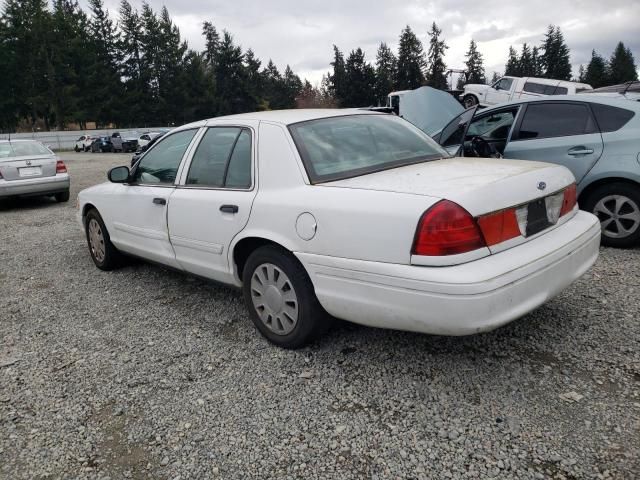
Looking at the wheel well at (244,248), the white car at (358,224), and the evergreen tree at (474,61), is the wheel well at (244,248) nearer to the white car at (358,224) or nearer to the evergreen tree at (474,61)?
the white car at (358,224)

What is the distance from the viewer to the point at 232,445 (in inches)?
87.2

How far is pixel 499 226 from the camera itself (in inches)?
92.8

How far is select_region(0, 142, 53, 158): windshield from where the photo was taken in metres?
9.02

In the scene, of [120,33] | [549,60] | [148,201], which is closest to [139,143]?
[148,201]

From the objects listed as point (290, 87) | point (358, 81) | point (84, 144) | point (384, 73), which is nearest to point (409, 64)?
point (384, 73)

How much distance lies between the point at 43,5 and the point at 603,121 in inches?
2703

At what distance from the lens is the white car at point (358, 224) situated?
223 centimetres

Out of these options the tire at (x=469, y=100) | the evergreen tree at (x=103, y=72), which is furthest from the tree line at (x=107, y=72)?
the tire at (x=469, y=100)

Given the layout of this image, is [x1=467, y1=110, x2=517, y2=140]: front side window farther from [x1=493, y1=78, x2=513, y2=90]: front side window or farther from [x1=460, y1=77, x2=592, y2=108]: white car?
[x1=493, y1=78, x2=513, y2=90]: front side window

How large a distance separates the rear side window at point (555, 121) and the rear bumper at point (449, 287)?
2628 mm

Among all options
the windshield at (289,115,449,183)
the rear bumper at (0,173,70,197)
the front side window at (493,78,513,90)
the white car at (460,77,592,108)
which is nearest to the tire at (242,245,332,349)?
the windshield at (289,115,449,183)

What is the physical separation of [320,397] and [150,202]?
222cm

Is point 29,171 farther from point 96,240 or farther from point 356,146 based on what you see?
point 356,146

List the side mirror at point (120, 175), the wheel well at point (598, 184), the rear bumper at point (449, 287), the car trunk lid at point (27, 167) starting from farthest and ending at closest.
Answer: the car trunk lid at point (27, 167) → the wheel well at point (598, 184) → the side mirror at point (120, 175) → the rear bumper at point (449, 287)
